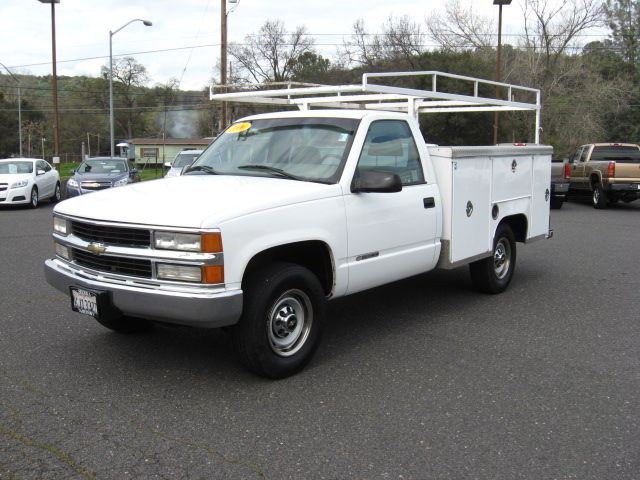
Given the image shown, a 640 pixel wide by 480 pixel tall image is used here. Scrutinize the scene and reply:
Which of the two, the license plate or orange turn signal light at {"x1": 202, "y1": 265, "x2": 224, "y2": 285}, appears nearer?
orange turn signal light at {"x1": 202, "y1": 265, "x2": 224, "y2": 285}

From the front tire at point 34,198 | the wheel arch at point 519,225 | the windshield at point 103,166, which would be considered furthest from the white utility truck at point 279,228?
the windshield at point 103,166

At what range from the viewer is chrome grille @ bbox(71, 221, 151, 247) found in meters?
4.21

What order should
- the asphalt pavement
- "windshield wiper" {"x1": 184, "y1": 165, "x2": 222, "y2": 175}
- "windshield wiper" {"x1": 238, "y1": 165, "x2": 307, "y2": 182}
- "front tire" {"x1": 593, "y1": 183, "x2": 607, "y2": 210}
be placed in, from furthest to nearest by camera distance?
"front tire" {"x1": 593, "y1": 183, "x2": 607, "y2": 210} < "windshield wiper" {"x1": 184, "y1": 165, "x2": 222, "y2": 175} < "windshield wiper" {"x1": 238, "y1": 165, "x2": 307, "y2": 182} < the asphalt pavement

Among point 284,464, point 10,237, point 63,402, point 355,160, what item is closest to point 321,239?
point 355,160

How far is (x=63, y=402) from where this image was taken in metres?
4.17

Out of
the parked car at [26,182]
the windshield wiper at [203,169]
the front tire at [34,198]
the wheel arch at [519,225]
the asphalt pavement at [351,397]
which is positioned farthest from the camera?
the front tire at [34,198]

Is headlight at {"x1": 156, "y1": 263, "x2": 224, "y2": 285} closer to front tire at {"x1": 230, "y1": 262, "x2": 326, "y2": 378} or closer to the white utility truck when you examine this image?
the white utility truck

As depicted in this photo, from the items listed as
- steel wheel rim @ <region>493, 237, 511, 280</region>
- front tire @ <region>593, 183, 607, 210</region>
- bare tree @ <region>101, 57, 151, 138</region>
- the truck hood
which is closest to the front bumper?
the truck hood

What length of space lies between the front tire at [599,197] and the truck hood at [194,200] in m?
15.7

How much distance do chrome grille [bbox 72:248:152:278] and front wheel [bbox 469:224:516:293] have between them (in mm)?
4094

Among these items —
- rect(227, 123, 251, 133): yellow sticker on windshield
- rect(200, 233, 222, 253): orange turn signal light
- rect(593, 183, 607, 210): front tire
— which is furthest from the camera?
rect(593, 183, 607, 210): front tire

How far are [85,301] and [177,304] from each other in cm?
81

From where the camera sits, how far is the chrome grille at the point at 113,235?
13.8 feet

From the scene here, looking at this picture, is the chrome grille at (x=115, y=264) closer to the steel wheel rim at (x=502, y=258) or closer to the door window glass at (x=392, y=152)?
the door window glass at (x=392, y=152)
